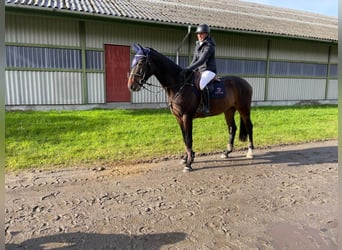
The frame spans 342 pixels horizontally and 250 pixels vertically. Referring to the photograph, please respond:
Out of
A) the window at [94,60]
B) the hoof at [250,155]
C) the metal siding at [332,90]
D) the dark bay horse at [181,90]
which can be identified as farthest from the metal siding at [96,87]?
the metal siding at [332,90]

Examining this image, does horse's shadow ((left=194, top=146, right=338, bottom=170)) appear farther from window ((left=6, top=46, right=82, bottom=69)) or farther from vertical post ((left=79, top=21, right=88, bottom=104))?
window ((left=6, top=46, right=82, bottom=69))

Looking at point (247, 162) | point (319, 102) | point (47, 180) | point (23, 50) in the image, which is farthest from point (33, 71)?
point (319, 102)

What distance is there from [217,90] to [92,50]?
7.11 m

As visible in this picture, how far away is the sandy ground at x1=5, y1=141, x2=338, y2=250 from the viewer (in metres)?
2.93

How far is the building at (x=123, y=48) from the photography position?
1003 cm

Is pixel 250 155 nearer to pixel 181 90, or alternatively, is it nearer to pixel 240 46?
pixel 181 90

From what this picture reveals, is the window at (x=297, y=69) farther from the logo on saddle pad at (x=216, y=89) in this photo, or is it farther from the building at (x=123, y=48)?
the logo on saddle pad at (x=216, y=89)

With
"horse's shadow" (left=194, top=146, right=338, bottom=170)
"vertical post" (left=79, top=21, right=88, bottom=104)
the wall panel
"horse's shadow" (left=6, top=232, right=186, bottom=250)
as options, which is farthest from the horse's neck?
the wall panel

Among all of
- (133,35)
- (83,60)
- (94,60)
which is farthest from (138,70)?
(133,35)

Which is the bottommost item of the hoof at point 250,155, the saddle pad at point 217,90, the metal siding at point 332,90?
the hoof at point 250,155

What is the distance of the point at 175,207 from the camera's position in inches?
144

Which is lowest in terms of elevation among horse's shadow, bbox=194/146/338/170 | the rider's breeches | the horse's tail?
horse's shadow, bbox=194/146/338/170

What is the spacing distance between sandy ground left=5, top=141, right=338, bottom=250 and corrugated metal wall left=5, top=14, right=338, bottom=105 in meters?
5.81

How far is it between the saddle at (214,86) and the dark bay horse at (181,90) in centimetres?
7
